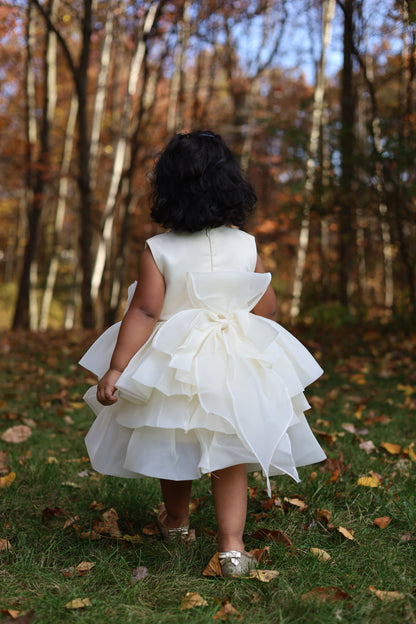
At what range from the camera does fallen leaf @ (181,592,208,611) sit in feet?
5.68

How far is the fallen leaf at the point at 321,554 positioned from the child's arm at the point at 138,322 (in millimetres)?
874

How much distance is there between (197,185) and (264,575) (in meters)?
1.36

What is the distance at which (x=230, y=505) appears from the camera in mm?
2006

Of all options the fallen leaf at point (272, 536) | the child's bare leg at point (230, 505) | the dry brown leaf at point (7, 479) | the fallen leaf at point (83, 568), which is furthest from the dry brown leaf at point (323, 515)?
the dry brown leaf at point (7, 479)

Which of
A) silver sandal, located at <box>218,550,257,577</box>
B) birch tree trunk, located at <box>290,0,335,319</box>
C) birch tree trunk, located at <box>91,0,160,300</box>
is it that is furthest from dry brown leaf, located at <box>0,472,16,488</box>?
birch tree trunk, located at <box>91,0,160,300</box>

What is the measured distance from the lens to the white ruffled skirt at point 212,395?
6.35ft

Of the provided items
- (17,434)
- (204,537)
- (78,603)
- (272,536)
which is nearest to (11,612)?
(78,603)

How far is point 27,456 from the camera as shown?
10.6 ft

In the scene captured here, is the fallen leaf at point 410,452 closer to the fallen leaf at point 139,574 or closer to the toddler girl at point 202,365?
the toddler girl at point 202,365

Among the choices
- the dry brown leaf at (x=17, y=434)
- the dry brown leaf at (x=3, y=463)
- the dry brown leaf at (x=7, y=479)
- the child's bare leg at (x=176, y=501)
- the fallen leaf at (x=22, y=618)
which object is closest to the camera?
the fallen leaf at (x=22, y=618)

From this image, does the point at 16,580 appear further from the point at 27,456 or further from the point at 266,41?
the point at 266,41

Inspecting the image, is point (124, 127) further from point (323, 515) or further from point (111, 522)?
point (323, 515)

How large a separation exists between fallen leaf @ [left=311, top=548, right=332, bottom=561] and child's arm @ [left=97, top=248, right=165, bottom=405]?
0.87 metres

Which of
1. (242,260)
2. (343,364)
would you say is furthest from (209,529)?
(343,364)
